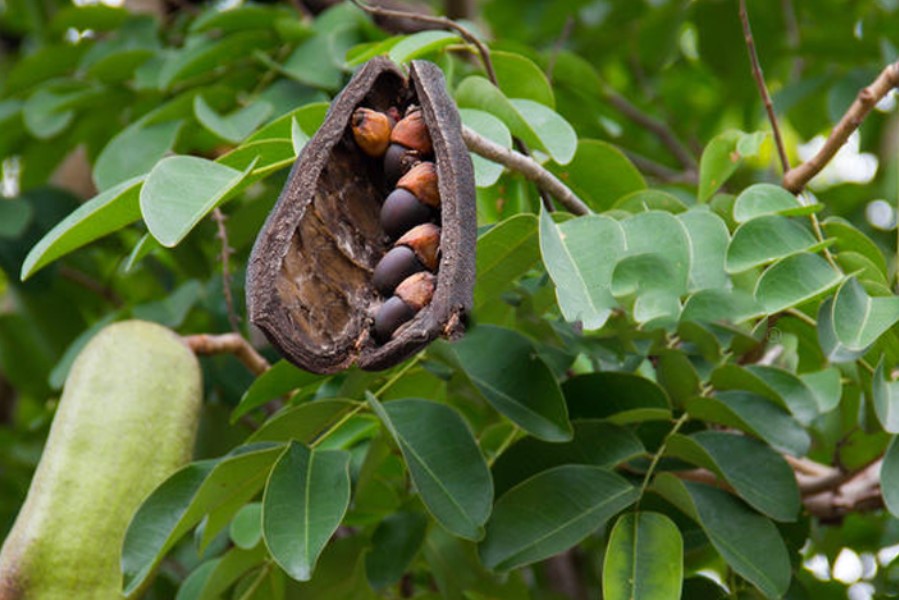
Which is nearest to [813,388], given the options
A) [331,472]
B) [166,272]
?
[331,472]

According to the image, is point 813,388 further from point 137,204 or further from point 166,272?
point 166,272

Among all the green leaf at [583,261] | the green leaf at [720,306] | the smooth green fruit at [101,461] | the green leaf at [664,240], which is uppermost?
the green leaf at [583,261]

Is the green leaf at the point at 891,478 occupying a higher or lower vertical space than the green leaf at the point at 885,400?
lower

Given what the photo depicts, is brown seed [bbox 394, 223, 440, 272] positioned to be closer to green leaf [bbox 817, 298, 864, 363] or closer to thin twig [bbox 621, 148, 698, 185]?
green leaf [bbox 817, 298, 864, 363]

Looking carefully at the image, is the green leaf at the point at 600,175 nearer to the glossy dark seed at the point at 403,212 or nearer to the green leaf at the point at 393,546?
the green leaf at the point at 393,546

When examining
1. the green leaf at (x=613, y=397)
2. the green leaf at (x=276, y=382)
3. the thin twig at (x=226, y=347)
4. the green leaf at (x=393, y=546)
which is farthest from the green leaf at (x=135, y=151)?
the green leaf at (x=613, y=397)

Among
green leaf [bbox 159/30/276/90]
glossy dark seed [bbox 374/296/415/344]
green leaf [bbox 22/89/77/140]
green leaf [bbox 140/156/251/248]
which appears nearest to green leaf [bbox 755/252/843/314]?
glossy dark seed [bbox 374/296/415/344]

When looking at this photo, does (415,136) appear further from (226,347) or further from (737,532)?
(226,347)

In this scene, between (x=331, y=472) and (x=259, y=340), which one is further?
(x=259, y=340)
